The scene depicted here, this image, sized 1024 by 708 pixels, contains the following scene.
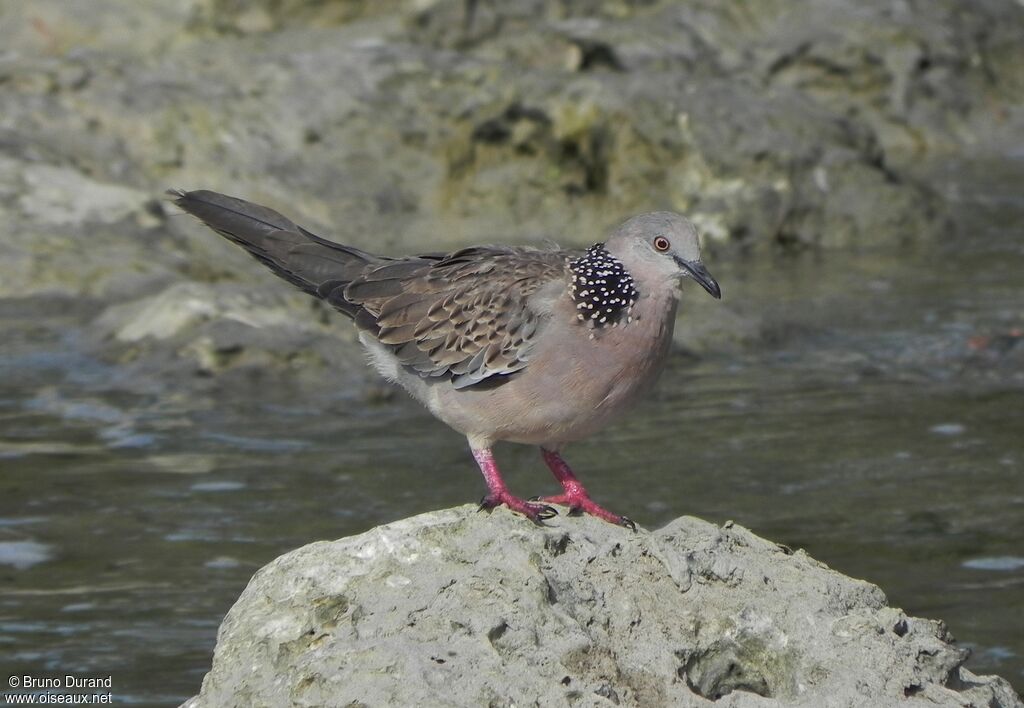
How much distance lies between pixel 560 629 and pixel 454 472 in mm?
4761

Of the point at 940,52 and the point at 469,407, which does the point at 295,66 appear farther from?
the point at 469,407

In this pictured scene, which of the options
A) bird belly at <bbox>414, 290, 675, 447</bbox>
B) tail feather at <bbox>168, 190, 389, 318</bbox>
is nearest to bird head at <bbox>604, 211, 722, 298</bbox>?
bird belly at <bbox>414, 290, 675, 447</bbox>

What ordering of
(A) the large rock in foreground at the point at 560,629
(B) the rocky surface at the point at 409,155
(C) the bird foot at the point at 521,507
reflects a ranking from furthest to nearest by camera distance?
(B) the rocky surface at the point at 409,155, (C) the bird foot at the point at 521,507, (A) the large rock in foreground at the point at 560,629

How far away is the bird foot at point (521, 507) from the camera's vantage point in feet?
17.8

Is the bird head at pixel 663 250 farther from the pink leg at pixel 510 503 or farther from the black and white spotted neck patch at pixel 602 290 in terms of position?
the pink leg at pixel 510 503

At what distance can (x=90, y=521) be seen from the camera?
862cm

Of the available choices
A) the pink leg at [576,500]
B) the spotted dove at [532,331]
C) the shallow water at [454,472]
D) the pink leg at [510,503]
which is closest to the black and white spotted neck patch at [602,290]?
the spotted dove at [532,331]

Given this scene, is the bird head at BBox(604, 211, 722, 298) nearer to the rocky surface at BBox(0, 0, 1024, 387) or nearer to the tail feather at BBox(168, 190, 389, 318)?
the tail feather at BBox(168, 190, 389, 318)

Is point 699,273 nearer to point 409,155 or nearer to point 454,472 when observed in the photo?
point 454,472

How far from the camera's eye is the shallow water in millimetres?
7504

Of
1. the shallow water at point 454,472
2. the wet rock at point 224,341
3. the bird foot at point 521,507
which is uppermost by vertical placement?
the wet rock at point 224,341

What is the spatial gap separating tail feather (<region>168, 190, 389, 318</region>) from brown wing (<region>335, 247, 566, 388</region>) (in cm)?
8

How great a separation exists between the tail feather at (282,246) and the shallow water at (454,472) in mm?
1552

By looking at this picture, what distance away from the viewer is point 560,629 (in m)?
4.68
